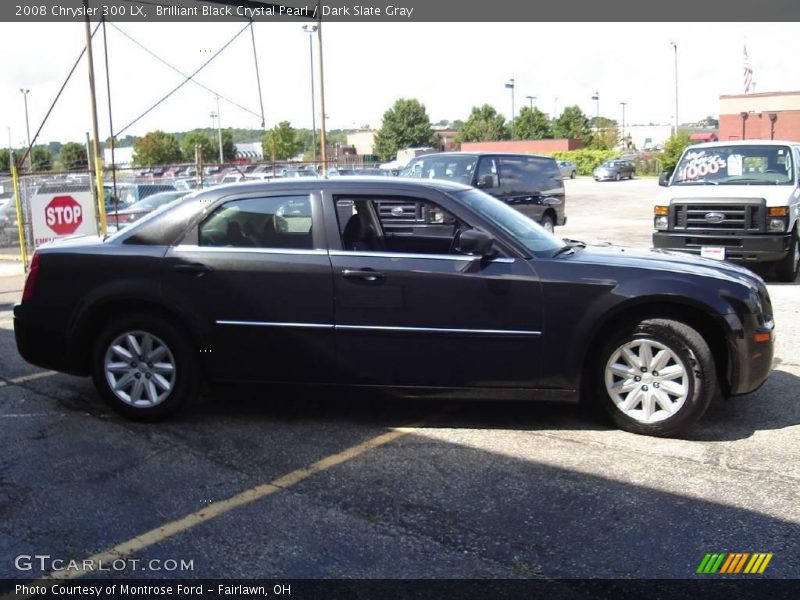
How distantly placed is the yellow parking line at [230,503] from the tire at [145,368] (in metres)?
1.28

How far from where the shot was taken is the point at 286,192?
18.4 ft

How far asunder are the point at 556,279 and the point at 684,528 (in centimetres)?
177

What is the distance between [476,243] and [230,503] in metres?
2.18

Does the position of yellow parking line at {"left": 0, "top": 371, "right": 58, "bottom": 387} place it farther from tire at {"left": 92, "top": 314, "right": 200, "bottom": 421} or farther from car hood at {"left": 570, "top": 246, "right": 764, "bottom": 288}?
car hood at {"left": 570, "top": 246, "right": 764, "bottom": 288}

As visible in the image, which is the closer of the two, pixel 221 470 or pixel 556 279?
pixel 221 470

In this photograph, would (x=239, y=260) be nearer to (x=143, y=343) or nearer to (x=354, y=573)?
(x=143, y=343)

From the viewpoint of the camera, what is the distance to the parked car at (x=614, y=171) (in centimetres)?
5385

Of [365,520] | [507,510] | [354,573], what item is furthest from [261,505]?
[507,510]

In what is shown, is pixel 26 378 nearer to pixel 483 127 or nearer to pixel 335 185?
pixel 335 185

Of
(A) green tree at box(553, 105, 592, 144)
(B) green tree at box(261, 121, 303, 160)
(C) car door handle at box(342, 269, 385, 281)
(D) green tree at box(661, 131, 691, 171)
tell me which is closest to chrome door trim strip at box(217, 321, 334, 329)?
(C) car door handle at box(342, 269, 385, 281)

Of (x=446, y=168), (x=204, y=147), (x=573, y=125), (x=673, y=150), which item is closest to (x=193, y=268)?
(x=446, y=168)

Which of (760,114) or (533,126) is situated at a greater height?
(533,126)

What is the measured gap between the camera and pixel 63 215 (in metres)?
12.9

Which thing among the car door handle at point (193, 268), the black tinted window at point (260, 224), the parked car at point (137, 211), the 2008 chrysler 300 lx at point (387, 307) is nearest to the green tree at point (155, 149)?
the parked car at point (137, 211)
